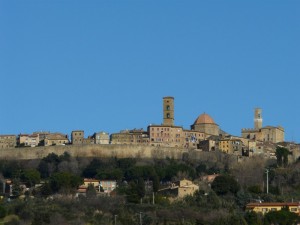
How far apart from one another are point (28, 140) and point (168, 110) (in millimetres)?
11144

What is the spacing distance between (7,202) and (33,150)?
15.4 metres

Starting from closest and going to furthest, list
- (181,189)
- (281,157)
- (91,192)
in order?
(181,189)
(91,192)
(281,157)

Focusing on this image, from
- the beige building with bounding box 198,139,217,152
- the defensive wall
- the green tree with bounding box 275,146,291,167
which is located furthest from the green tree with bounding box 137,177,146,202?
the beige building with bounding box 198,139,217,152

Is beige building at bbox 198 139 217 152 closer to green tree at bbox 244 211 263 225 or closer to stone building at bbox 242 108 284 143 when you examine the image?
stone building at bbox 242 108 284 143

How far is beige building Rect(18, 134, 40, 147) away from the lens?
83.1 m

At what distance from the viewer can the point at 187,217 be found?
5538 cm

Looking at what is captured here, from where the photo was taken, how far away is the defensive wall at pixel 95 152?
7525 cm

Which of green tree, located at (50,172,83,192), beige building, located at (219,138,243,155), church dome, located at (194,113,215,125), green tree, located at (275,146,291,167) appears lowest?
green tree, located at (50,172,83,192)

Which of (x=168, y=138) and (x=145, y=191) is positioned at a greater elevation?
(x=168, y=138)

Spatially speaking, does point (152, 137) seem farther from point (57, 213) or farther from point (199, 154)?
point (57, 213)

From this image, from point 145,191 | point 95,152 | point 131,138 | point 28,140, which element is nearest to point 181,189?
point 145,191

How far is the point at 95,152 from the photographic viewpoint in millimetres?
75250

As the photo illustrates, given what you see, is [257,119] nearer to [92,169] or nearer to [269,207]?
[92,169]

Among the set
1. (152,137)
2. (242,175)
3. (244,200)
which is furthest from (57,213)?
(152,137)
